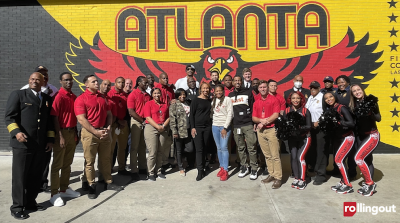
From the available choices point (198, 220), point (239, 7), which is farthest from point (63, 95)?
point (239, 7)

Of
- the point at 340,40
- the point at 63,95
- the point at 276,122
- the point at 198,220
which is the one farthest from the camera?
the point at 340,40

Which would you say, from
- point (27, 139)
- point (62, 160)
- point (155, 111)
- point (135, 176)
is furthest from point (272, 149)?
point (27, 139)

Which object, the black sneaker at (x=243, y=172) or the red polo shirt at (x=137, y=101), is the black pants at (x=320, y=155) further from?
the red polo shirt at (x=137, y=101)

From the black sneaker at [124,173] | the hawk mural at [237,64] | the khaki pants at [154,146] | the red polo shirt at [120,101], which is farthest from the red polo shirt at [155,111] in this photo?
the hawk mural at [237,64]

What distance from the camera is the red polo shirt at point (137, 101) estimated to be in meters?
5.31

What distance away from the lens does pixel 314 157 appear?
5430 mm

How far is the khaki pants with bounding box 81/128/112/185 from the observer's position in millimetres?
4273

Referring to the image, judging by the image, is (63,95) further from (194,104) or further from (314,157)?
(314,157)

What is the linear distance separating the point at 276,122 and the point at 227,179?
5.08 feet

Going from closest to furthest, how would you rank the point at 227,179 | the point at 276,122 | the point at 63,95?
1. the point at 63,95
2. the point at 276,122
3. the point at 227,179

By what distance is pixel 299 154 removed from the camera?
4703 millimetres

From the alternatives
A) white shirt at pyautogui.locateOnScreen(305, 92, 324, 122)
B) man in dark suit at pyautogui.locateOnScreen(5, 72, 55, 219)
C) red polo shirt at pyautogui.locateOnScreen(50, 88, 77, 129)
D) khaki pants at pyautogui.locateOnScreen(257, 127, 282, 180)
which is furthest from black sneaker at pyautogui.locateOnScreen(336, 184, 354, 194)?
man in dark suit at pyautogui.locateOnScreen(5, 72, 55, 219)

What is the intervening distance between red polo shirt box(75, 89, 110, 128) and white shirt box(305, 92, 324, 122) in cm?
405

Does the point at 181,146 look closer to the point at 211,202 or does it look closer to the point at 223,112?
the point at 223,112
